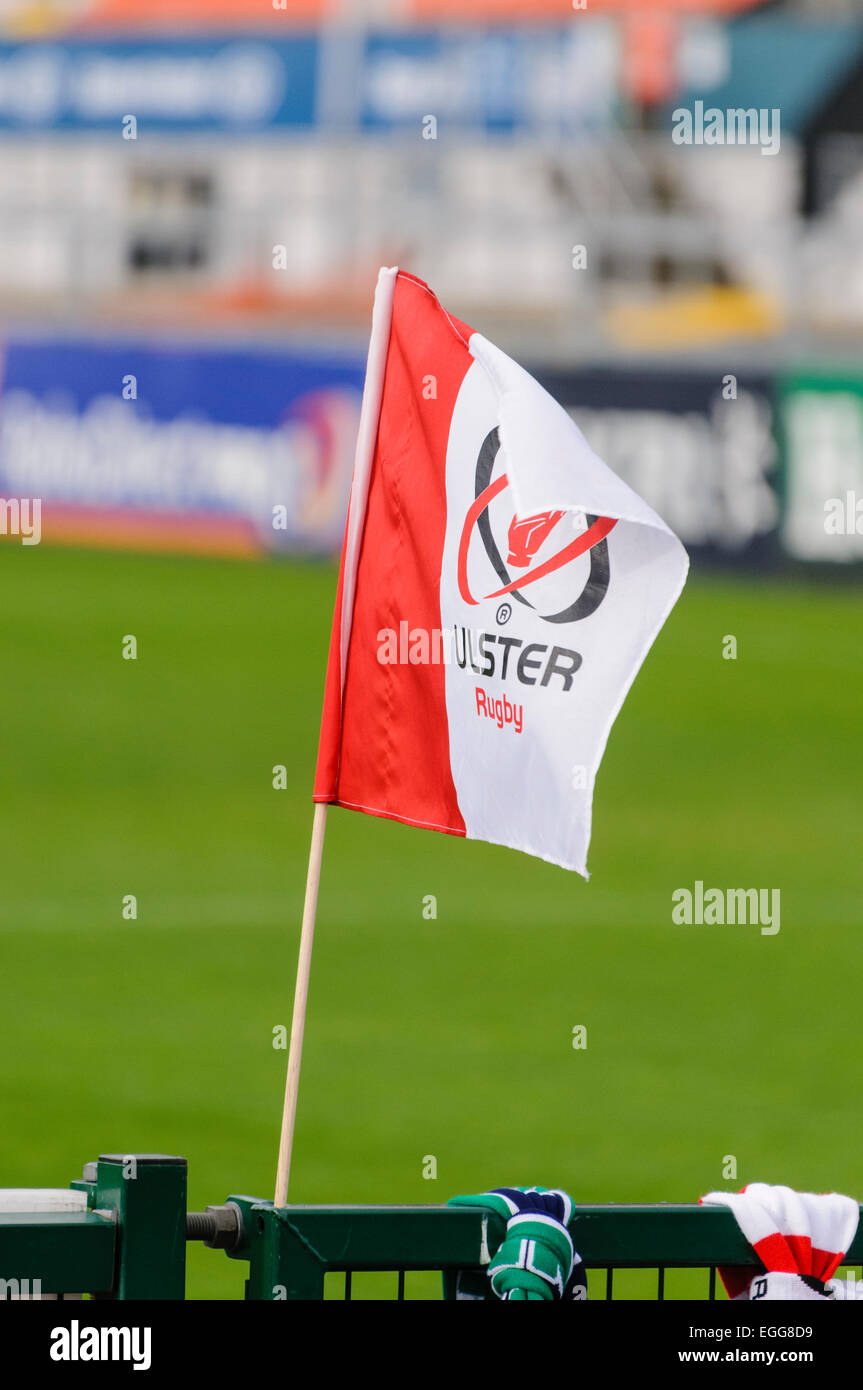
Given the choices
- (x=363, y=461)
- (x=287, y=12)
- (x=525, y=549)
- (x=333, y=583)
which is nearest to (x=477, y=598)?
(x=525, y=549)

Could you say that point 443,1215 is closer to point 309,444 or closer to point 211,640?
point 211,640

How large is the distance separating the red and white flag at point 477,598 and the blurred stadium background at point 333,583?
325 centimetres

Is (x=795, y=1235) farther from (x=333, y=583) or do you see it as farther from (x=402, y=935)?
(x=333, y=583)

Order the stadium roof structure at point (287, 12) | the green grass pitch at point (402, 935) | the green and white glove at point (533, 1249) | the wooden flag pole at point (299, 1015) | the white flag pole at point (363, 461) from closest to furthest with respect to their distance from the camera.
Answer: the green and white glove at point (533, 1249) < the wooden flag pole at point (299, 1015) < the white flag pole at point (363, 461) < the green grass pitch at point (402, 935) < the stadium roof structure at point (287, 12)

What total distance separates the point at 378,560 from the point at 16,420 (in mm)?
19085

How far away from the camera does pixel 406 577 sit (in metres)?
3.97

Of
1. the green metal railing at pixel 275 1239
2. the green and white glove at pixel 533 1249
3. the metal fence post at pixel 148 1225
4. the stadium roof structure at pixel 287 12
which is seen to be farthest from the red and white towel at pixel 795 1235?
the stadium roof structure at pixel 287 12

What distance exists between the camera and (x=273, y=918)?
12.6 meters

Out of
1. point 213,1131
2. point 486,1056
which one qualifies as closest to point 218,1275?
point 213,1131

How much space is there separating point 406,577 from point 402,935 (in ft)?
27.8

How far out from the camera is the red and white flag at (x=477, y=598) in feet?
12.1

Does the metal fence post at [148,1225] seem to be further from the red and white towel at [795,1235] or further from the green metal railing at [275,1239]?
the red and white towel at [795,1235]

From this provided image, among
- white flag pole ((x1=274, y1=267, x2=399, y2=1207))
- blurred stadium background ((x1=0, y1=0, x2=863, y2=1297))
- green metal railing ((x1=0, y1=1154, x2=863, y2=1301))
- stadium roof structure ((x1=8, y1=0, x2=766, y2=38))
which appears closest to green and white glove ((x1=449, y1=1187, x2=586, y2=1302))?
green metal railing ((x1=0, y1=1154, x2=863, y2=1301))

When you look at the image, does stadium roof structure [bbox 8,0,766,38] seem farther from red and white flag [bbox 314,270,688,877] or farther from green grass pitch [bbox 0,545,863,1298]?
red and white flag [bbox 314,270,688,877]
